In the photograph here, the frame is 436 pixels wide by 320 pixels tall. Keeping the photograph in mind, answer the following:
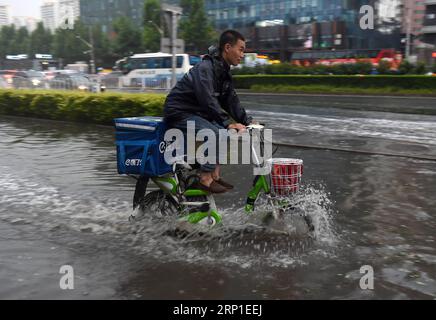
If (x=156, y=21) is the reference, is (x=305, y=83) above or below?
below

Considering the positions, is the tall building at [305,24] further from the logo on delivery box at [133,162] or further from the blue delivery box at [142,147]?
the logo on delivery box at [133,162]

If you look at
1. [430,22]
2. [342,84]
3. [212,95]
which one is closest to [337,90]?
[342,84]

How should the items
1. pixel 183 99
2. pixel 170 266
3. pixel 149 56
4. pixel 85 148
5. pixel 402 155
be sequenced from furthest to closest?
pixel 149 56 → pixel 85 148 → pixel 402 155 → pixel 183 99 → pixel 170 266

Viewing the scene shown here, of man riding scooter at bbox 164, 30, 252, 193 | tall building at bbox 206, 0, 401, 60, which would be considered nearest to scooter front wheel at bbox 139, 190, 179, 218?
man riding scooter at bbox 164, 30, 252, 193

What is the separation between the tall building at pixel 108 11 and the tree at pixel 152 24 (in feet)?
156

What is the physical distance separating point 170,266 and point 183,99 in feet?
5.29

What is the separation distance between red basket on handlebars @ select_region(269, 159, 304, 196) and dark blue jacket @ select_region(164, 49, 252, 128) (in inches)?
25.2

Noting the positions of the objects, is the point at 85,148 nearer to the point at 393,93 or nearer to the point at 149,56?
the point at 393,93

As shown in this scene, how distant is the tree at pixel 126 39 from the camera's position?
7506 centimetres

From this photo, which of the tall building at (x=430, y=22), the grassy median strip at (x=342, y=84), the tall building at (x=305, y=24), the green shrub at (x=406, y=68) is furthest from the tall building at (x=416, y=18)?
the grassy median strip at (x=342, y=84)

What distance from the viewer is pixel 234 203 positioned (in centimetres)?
632

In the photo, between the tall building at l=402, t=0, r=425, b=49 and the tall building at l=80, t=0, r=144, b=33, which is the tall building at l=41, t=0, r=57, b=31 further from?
the tall building at l=402, t=0, r=425, b=49

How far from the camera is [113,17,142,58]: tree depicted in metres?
75.1

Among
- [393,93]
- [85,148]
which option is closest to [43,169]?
[85,148]
